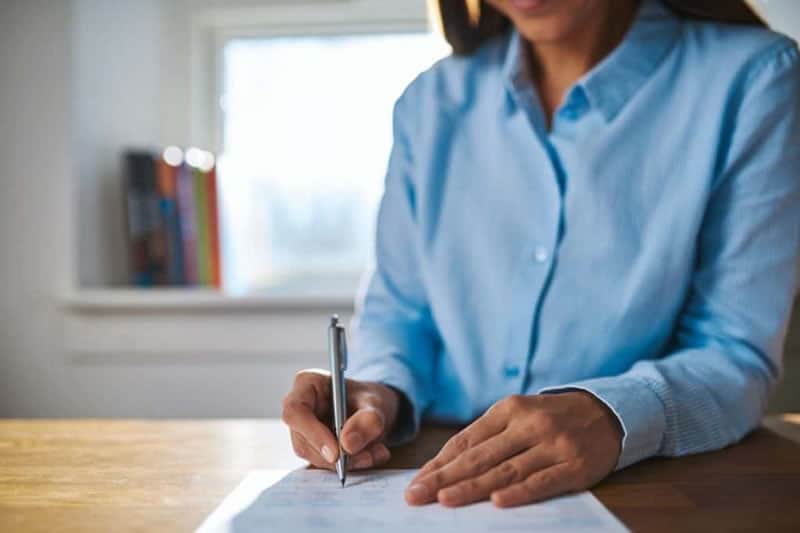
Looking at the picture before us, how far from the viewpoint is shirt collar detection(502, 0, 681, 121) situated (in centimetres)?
103

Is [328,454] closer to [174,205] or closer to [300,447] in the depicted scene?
[300,447]

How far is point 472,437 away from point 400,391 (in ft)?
0.74

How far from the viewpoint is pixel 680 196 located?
981 mm

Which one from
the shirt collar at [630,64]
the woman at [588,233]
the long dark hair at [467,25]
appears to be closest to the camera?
the woman at [588,233]

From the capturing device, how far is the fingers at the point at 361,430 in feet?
2.51

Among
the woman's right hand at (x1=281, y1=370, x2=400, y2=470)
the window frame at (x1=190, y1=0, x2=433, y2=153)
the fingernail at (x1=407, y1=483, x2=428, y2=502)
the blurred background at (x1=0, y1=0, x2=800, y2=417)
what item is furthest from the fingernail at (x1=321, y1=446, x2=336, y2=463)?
the window frame at (x1=190, y1=0, x2=433, y2=153)

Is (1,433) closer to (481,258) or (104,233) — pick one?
(481,258)

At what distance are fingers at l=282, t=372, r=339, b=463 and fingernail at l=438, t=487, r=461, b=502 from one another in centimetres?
13

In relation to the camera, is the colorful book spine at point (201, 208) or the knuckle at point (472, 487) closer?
the knuckle at point (472, 487)

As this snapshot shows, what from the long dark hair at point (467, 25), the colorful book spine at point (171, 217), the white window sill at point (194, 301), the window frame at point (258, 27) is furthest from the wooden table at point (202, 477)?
the window frame at point (258, 27)

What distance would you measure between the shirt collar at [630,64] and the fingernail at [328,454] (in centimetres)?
54

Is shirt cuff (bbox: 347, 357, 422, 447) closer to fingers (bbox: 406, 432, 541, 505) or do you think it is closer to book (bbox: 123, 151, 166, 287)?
fingers (bbox: 406, 432, 541, 505)

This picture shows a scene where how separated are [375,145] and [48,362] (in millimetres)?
867

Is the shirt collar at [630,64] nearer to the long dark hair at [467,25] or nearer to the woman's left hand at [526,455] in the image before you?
the long dark hair at [467,25]
